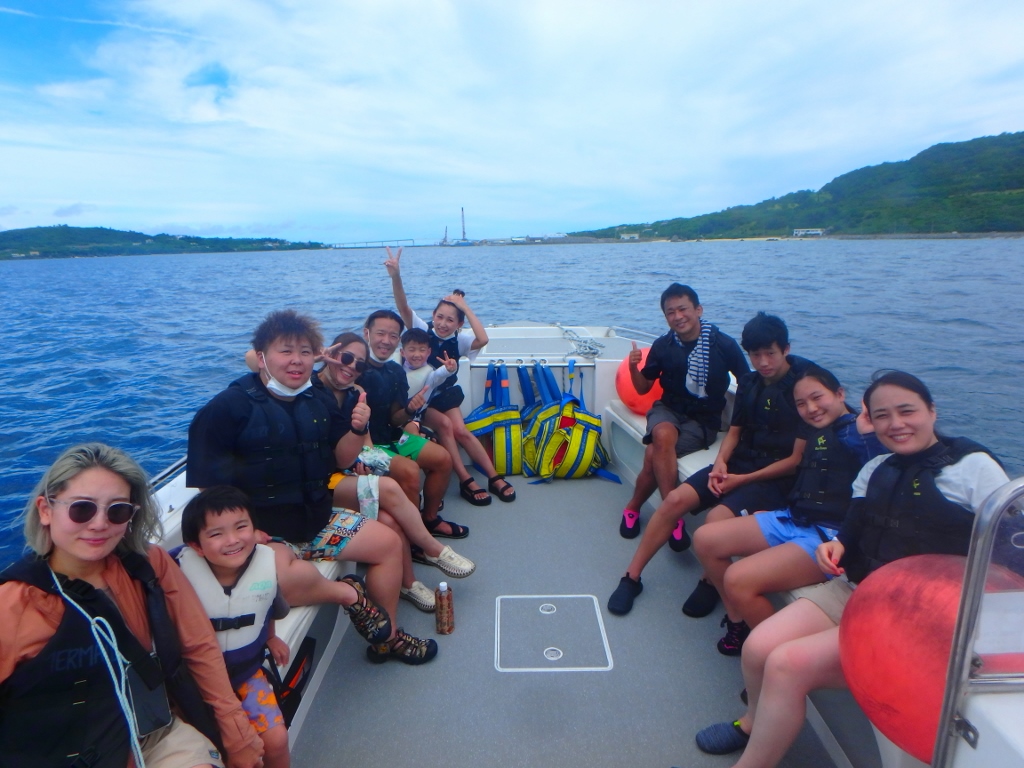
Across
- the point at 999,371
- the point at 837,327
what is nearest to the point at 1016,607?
the point at 999,371

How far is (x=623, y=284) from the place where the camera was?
19.5m

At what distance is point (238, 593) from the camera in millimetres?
1575

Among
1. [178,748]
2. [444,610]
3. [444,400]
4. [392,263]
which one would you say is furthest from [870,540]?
[392,263]

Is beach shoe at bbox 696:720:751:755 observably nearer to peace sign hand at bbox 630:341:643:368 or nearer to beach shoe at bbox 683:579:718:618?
beach shoe at bbox 683:579:718:618

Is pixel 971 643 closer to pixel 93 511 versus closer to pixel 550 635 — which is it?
pixel 550 635

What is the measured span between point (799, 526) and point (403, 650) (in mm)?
1465

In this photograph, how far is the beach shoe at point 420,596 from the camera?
97.7 inches

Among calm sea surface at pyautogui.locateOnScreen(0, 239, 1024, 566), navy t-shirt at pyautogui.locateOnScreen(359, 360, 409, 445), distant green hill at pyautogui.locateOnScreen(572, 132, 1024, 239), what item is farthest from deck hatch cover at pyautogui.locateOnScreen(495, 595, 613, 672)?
distant green hill at pyautogui.locateOnScreen(572, 132, 1024, 239)

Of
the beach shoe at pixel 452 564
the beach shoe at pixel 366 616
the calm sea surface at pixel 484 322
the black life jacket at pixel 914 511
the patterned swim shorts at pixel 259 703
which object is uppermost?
the black life jacket at pixel 914 511

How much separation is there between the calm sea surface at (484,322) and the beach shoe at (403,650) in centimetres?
314

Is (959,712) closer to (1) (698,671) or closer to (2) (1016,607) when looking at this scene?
(2) (1016,607)

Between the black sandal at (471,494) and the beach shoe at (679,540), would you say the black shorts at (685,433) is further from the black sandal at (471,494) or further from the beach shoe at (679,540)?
the black sandal at (471,494)

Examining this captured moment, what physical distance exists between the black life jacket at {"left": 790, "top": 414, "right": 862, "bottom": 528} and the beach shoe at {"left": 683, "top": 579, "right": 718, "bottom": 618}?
0.51 metres

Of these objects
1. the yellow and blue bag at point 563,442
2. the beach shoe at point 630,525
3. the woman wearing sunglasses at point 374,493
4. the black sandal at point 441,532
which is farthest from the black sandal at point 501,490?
the woman wearing sunglasses at point 374,493
